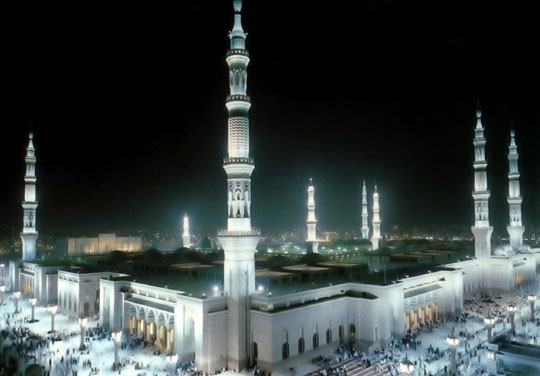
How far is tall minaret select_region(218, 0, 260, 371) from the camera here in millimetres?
23969

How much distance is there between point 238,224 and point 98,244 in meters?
54.5

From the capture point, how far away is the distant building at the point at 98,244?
68562 mm

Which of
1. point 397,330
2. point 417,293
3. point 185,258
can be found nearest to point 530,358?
point 397,330

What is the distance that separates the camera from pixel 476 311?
36156mm

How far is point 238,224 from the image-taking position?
963 inches

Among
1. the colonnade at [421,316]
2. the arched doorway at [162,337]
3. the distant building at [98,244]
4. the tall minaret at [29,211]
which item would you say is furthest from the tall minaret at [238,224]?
the distant building at [98,244]

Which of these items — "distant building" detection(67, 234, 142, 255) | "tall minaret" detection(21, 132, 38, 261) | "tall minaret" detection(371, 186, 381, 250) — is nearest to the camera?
"tall minaret" detection(21, 132, 38, 261)

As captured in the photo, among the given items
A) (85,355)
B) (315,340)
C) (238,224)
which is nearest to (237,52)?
(238,224)

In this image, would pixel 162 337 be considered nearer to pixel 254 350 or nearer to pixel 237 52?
pixel 254 350

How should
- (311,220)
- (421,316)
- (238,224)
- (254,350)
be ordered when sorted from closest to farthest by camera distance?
(254,350) → (238,224) → (421,316) → (311,220)

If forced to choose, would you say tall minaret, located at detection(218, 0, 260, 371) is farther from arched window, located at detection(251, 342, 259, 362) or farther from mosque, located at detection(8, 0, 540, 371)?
arched window, located at detection(251, 342, 259, 362)

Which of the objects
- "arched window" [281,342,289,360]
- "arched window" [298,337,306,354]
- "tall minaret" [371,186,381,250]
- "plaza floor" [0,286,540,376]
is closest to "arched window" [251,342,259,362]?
"arched window" [281,342,289,360]

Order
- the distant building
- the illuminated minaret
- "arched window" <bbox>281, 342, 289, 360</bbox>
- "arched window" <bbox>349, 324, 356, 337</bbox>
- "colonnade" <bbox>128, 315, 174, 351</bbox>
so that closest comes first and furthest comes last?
"arched window" <bbox>281, 342, 289, 360</bbox>
"colonnade" <bbox>128, 315, 174, 351</bbox>
"arched window" <bbox>349, 324, 356, 337</bbox>
the illuminated minaret
the distant building

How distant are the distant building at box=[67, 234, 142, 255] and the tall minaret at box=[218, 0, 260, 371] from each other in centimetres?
4823
